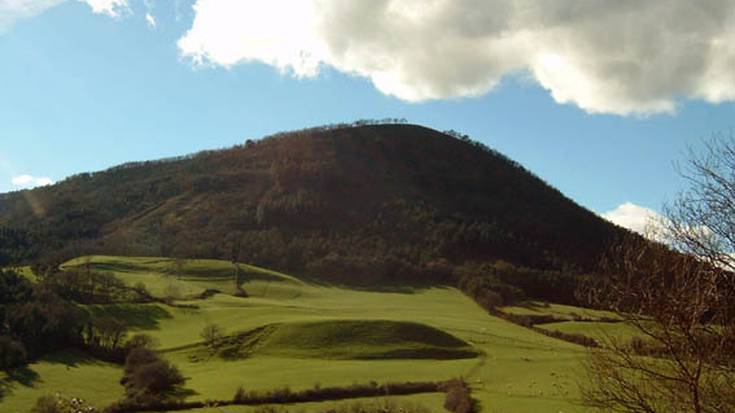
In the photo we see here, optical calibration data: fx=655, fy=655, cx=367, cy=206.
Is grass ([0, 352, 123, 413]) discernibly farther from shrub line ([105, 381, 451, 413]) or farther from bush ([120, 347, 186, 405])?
shrub line ([105, 381, 451, 413])

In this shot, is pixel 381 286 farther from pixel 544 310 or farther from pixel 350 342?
pixel 350 342

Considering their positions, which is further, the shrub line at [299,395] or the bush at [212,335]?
the bush at [212,335]

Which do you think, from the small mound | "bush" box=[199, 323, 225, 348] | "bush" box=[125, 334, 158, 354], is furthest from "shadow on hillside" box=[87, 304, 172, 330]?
the small mound

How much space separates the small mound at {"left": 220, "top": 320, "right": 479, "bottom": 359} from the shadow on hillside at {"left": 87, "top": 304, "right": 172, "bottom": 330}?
17.7m

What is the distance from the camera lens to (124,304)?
9419cm

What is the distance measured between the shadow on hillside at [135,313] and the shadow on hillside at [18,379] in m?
23.8

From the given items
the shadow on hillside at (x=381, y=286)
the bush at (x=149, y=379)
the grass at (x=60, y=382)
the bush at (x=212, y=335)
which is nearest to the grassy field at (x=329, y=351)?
the grass at (x=60, y=382)

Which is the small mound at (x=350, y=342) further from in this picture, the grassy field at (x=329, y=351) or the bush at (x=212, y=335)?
the bush at (x=212, y=335)

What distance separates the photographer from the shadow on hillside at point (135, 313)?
86562 mm

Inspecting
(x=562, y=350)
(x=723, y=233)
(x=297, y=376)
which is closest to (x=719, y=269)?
(x=723, y=233)

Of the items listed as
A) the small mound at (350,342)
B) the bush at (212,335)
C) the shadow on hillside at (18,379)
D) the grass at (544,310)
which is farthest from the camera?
the grass at (544,310)

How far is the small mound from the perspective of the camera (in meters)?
70.3

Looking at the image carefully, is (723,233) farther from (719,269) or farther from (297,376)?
(297,376)

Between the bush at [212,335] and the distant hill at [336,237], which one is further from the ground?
the distant hill at [336,237]
